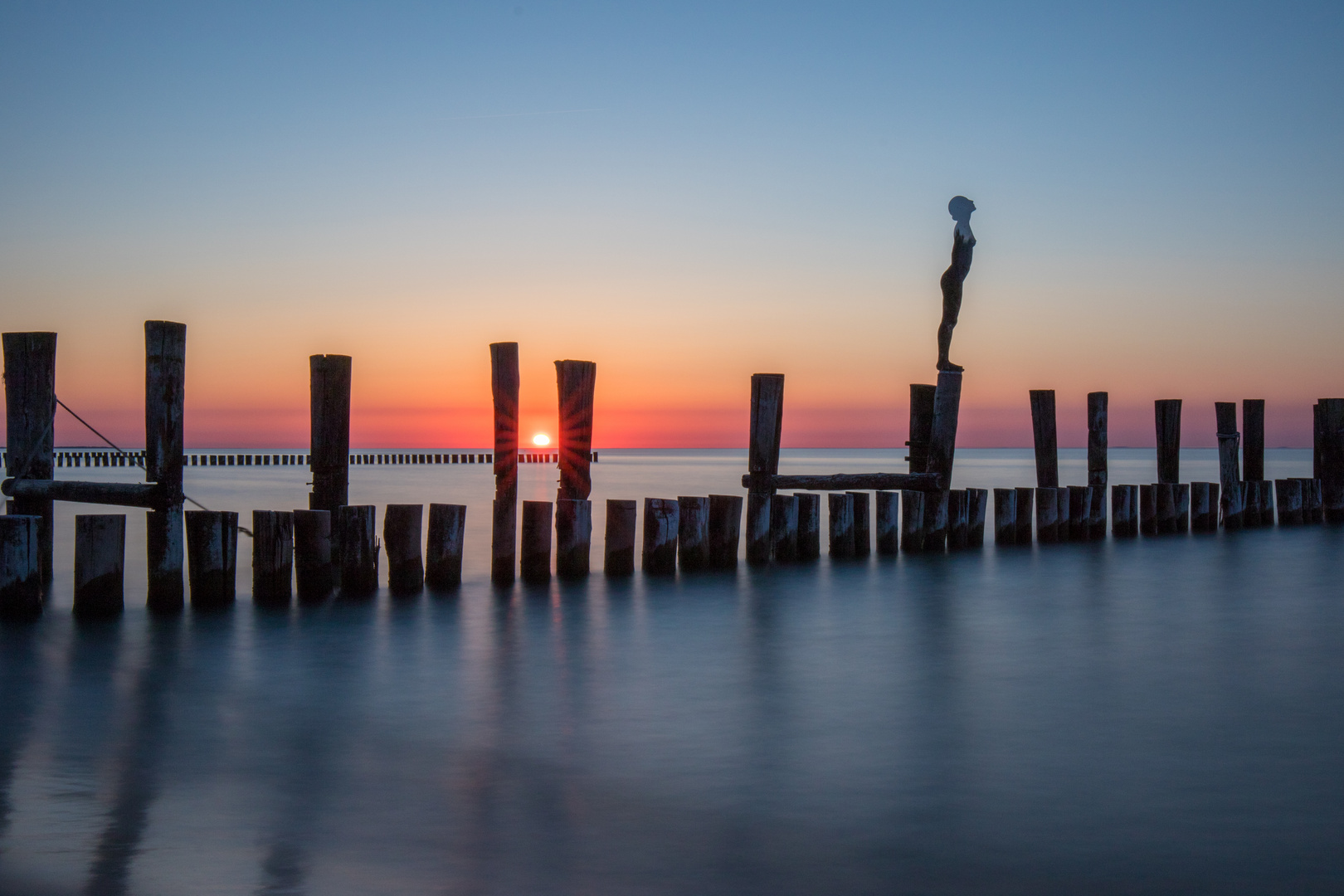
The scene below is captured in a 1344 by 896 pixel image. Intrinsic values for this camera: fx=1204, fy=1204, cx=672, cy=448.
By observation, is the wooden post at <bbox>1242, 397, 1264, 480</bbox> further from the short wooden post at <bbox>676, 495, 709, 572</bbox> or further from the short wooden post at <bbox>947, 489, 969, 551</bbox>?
the short wooden post at <bbox>676, 495, 709, 572</bbox>

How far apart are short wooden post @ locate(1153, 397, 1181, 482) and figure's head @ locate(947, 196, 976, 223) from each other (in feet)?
14.9

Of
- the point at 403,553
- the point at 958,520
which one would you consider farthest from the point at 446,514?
the point at 958,520

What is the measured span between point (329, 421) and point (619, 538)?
2.65 meters

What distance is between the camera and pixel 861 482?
38.1 feet

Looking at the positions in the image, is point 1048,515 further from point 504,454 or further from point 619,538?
point 504,454

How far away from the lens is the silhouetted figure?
1216 cm

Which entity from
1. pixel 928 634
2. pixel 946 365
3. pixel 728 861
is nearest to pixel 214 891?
pixel 728 861

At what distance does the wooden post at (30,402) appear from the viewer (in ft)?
28.0

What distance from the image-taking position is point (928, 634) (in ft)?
26.8

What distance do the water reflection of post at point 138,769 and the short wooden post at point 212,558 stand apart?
66 cm

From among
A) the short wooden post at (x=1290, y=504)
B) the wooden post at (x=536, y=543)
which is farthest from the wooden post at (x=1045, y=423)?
the wooden post at (x=536, y=543)

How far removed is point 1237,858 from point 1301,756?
4.73 ft

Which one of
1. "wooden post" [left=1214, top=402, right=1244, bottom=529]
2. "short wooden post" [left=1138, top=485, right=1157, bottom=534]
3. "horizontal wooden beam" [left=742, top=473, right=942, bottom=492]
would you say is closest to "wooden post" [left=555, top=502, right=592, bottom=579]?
"horizontal wooden beam" [left=742, top=473, right=942, bottom=492]

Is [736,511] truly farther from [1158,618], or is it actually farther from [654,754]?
[654,754]
